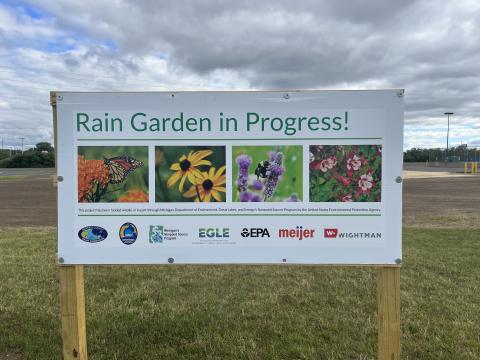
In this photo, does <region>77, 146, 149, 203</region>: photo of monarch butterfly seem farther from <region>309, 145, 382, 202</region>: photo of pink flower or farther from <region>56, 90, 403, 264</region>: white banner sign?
<region>309, 145, 382, 202</region>: photo of pink flower

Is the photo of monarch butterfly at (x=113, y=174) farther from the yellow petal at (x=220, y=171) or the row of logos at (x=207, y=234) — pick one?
the yellow petal at (x=220, y=171)

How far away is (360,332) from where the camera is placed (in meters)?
3.62

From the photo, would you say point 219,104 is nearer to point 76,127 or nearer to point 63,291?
point 76,127

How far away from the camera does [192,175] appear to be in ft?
8.97

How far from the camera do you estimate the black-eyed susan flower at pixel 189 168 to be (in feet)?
8.97

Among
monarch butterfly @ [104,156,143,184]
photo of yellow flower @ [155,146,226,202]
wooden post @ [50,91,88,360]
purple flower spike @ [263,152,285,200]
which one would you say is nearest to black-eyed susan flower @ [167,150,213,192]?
photo of yellow flower @ [155,146,226,202]

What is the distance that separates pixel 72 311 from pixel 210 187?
48.1 inches

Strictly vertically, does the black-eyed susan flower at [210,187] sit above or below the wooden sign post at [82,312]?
above

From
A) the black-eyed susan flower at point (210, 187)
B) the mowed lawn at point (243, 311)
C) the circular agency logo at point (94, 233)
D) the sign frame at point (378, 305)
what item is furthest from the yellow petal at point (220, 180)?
the mowed lawn at point (243, 311)

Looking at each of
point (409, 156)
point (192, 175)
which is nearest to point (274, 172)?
point (192, 175)

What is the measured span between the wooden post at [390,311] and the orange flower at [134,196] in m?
1.61

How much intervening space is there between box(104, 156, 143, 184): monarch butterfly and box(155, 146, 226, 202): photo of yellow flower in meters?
0.16

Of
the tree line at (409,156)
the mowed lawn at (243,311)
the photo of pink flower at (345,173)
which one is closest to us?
the photo of pink flower at (345,173)

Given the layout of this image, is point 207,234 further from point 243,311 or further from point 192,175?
point 243,311
